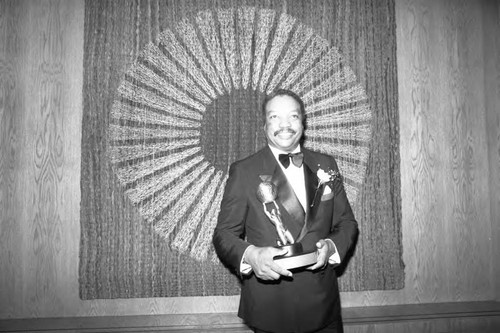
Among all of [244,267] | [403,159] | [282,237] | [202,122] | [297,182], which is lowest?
[244,267]

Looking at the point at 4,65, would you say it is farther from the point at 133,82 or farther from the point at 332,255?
the point at 332,255

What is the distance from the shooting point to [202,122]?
191cm

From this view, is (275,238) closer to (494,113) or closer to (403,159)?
(403,159)

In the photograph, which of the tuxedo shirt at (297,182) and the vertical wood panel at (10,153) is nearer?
the tuxedo shirt at (297,182)

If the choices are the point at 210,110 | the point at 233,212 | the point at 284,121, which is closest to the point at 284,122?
the point at 284,121

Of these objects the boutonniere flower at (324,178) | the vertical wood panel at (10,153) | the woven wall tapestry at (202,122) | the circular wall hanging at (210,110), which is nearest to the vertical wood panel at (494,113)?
the woven wall tapestry at (202,122)

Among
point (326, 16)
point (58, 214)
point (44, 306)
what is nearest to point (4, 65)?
point (58, 214)

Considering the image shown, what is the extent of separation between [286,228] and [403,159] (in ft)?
4.03

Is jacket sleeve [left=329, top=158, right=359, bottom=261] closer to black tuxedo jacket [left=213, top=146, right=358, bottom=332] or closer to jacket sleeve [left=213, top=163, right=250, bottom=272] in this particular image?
black tuxedo jacket [left=213, top=146, right=358, bottom=332]

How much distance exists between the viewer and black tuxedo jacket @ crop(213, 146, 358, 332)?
1.14 meters

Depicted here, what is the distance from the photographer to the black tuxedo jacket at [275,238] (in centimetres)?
114

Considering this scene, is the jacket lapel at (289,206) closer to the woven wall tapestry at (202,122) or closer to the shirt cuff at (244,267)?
the shirt cuff at (244,267)

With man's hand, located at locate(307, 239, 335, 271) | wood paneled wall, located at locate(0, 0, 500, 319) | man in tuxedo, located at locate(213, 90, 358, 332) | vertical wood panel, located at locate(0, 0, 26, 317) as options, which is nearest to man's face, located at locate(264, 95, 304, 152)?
man in tuxedo, located at locate(213, 90, 358, 332)

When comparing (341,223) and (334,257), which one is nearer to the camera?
(334,257)
